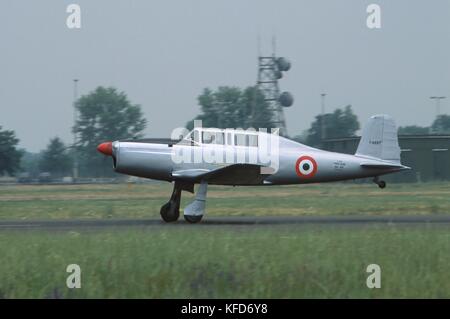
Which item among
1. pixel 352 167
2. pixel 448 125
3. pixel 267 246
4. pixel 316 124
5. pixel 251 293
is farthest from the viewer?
pixel 448 125

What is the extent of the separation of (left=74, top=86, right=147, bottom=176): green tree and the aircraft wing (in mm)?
39876

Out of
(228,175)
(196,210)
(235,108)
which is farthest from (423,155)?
(196,210)

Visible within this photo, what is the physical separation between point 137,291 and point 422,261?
3.68 metres

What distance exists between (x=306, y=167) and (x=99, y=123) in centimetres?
4418

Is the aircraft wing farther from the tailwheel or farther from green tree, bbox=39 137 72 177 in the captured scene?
green tree, bbox=39 137 72 177

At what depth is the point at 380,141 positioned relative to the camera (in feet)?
61.4

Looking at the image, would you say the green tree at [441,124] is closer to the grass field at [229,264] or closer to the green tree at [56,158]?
the green tree at [56,158]

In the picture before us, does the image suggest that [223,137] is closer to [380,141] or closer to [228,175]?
[228,175]

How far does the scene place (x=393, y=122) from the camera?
19.1 meters

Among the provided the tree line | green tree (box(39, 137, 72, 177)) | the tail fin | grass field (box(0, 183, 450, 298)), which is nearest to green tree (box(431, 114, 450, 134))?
the tree line

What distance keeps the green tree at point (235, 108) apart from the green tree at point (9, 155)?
17.1 meters

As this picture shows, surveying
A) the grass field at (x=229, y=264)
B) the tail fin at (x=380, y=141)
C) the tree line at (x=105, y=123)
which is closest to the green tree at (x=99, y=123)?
the tree line at (x=105, y=123)

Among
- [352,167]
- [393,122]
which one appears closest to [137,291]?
[352,167]

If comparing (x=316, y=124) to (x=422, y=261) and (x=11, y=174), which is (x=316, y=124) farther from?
(x=422, y=261)
